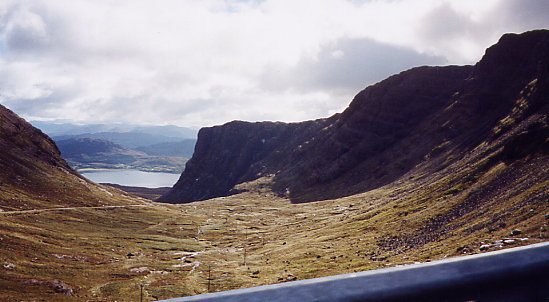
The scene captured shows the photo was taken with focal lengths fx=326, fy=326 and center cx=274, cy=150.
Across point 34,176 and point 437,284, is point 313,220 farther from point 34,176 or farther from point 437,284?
point 437,284

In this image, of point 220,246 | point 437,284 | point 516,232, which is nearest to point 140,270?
point 220,246

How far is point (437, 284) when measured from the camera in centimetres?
370

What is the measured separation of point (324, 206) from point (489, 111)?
323 ft

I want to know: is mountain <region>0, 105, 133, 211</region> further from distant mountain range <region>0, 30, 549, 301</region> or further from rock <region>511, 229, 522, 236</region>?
rock <region>511, 229, 522, 236</region>

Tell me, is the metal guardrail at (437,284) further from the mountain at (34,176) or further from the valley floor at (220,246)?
the mountain at (34,176)

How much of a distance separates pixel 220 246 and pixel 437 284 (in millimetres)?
118304

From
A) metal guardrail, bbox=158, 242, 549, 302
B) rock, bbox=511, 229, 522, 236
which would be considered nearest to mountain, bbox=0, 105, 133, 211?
rock, bbox=511, 229, 522, 236

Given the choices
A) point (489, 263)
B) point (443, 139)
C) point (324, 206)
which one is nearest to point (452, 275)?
point (489, 263)

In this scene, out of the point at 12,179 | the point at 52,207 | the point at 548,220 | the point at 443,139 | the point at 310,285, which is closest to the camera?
the point at 310,285

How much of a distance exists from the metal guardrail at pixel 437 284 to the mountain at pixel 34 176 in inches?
5635

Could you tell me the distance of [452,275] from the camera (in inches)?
150

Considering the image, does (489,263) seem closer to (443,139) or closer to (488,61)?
(443,139)

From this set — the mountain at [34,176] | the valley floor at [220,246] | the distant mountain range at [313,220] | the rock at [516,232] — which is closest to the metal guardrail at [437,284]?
the distant mountain range at [313,220]

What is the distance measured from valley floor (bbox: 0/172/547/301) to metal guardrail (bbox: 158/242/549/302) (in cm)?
3704
